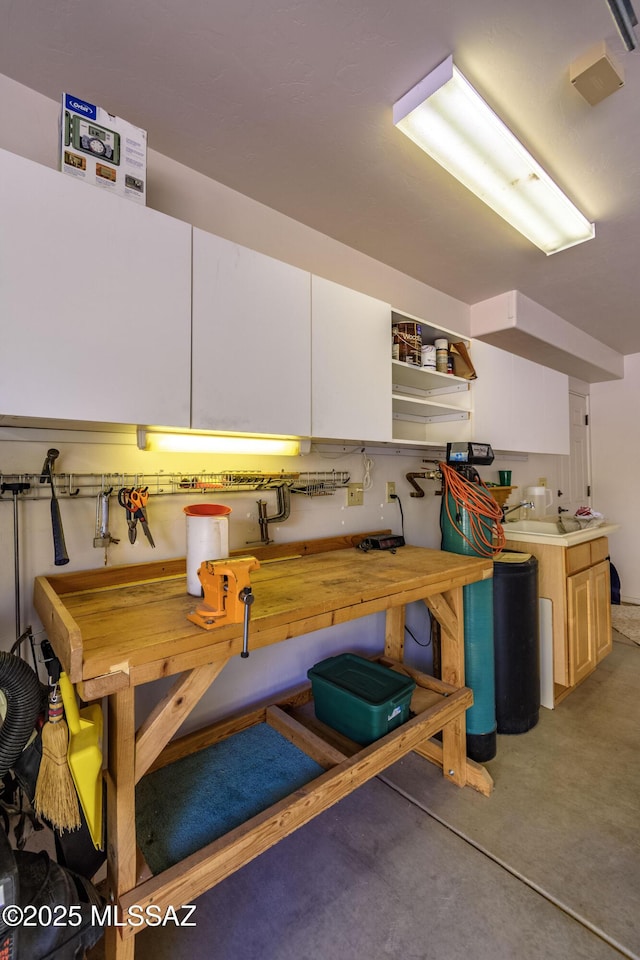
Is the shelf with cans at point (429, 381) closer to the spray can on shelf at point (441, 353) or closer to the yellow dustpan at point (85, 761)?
the spray can on shelf at point (441, 353)

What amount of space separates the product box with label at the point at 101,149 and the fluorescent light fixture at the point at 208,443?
2.31 feet

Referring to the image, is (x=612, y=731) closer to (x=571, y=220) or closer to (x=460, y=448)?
(x=460, y=448)

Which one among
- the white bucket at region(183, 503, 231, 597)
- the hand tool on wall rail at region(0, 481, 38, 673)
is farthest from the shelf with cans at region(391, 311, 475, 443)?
the hand tool on wall rail at region(0, 481, 38, 673)

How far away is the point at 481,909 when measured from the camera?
1.31 m

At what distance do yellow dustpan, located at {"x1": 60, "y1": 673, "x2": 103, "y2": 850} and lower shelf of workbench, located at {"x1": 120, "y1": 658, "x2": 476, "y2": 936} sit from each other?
199 millimetres

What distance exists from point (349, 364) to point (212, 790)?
1610 millimetres

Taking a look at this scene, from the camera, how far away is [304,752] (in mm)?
1563

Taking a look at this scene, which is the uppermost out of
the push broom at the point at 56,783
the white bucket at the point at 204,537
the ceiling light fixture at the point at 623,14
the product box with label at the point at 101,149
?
the ceiling light fixture at the point at 623,14

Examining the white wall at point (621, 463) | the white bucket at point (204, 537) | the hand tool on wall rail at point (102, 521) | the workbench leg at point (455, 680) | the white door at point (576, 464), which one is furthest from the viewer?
the white wall at point (621, 463)

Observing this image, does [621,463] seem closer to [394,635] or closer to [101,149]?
[394,635]

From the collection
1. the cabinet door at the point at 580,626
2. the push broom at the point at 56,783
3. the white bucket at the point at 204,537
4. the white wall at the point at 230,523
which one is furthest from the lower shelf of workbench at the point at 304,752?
the cabinet door at the point at 580,626

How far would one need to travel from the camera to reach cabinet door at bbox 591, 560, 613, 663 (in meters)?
2.77

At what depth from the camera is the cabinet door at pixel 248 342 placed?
1.32m

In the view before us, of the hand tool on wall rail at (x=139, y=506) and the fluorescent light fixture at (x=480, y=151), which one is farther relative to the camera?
the hand tool on wall rail at (x=139, y=506)
